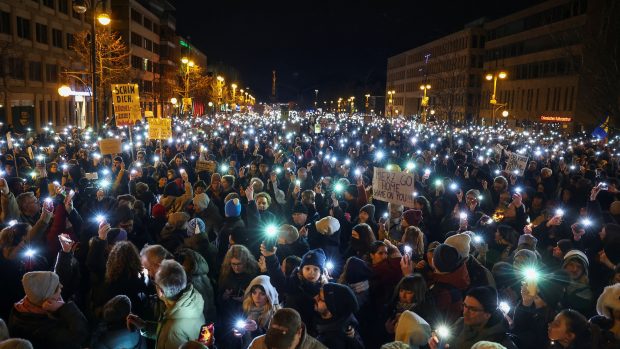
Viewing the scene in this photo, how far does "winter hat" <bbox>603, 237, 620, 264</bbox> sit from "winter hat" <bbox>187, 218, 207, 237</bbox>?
4647 mm

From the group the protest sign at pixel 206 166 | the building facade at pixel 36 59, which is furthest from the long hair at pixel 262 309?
the building facade at pixel 36 59

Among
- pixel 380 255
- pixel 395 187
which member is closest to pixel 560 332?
pixel 380 255

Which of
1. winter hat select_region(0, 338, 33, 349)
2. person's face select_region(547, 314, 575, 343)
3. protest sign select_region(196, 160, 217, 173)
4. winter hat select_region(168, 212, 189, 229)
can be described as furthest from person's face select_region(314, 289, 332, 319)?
protest sign select_region(196, 160, 217, 173)

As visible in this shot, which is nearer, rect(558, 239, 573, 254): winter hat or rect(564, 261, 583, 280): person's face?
rect(564, 261, 583, 280): person's face

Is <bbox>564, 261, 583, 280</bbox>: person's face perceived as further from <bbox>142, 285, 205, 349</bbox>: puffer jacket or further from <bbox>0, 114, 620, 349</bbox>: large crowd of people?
<bbox>142, 285, 205, 349</bbox>: puffer jacket

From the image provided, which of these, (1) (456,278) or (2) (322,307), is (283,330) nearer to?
(2) (322,307)

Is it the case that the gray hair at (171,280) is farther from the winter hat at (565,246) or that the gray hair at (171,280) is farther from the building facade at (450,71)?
the building facade at (450,71)

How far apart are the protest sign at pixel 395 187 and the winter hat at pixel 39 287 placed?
5.67m

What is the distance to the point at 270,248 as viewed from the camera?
5.94 metres

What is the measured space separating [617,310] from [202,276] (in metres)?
3.52

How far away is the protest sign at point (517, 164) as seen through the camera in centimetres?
1376

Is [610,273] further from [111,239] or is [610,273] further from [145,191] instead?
[145,191]

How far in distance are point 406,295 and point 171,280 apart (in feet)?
6.50

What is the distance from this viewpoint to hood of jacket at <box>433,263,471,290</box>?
545 centimetres
